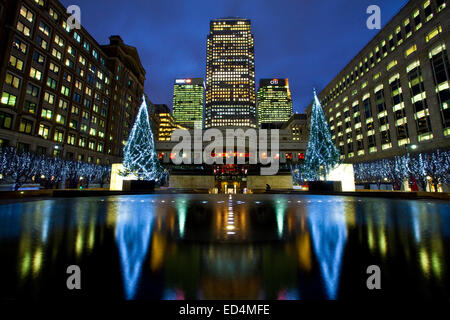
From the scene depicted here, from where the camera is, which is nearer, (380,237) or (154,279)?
(154,279)

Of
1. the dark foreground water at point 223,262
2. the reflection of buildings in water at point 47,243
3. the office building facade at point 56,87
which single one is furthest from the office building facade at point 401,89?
the office building facade at point 56,87

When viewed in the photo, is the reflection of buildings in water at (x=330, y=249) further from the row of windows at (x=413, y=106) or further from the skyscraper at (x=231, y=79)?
the skyscraper at (x=231, y=79)

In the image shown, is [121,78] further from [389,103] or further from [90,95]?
[389,103]

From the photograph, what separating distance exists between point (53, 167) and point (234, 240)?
3739cm

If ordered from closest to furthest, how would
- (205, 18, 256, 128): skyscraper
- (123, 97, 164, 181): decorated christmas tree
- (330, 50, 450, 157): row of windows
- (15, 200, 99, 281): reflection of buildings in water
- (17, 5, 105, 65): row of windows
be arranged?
(15, 200, 99, 281): reflection of buildings in water
(123, 97, 164, 181): decorated christmas tree
(330, 50, 450, 157): row of windows
(17, 5, 105, 65): row of windows
(205, 18, 256, 128): skyscraper

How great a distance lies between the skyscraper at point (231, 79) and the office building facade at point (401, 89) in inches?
4598

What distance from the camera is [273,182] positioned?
4538 centimetres

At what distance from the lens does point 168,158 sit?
63.1 m

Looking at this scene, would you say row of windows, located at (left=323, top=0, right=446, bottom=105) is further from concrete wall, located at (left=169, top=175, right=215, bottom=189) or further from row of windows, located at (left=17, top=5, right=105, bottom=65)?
row of windows, located at (left=17, top=5, right=105, bottom=65)

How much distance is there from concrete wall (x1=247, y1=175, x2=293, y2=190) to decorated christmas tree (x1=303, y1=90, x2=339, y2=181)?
1551 cm

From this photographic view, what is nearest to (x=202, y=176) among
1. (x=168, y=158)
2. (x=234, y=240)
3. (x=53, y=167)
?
(x=168, y=158)

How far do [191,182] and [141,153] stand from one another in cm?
1877

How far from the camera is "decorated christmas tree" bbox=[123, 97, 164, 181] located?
88.8 feet

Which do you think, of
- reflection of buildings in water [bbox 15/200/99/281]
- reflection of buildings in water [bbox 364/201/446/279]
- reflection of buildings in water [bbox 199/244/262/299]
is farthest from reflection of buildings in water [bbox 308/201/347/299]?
reflection of buildings in water [bbox 15/200/99/281]
